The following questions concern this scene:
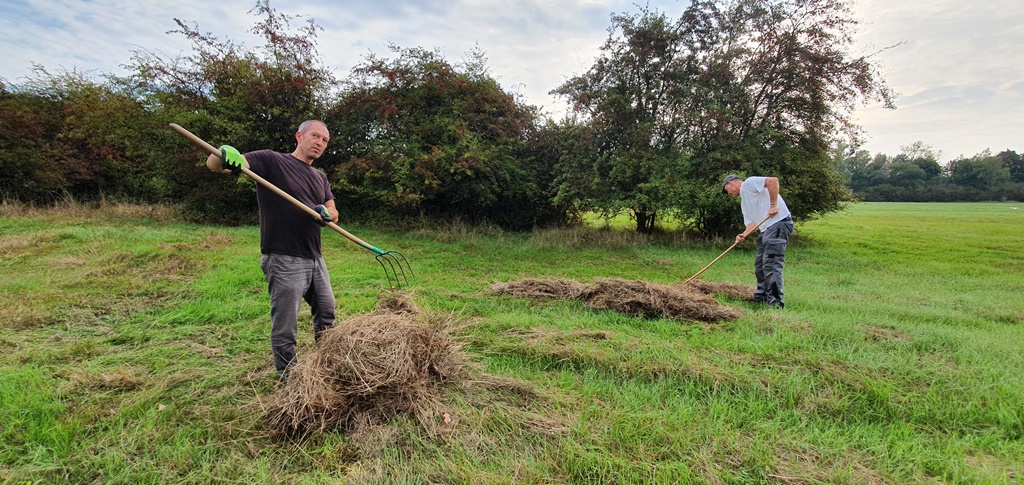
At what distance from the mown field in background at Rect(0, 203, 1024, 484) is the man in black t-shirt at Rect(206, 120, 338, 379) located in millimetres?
500

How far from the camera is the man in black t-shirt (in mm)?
2602

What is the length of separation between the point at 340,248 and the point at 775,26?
38.0ft

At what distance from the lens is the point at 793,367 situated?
122 inches

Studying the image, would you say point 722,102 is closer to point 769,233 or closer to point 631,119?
point 631,119

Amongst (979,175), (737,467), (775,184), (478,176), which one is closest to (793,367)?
(737,467)

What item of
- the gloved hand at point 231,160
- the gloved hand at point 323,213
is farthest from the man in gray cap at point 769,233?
the gloved hand at point 231,160

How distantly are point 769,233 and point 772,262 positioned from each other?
0.38 metres

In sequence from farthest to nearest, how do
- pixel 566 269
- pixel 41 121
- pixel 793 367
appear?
pixel 41 121 → pixel 566 269 → pixel 793 367

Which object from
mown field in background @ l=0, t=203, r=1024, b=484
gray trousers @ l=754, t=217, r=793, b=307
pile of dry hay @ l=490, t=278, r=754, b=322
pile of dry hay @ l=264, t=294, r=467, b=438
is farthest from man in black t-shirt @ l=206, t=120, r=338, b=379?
gray trousers @ l=754, t=217, r=793, b=307

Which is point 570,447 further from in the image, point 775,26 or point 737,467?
point 775,26

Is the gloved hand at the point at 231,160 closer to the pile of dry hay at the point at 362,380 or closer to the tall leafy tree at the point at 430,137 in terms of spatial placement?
the pile of dry hay at the point at 362,380

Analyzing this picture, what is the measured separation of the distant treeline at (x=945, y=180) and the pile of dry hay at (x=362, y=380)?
58.8 meters

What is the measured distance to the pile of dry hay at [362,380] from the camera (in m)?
2.31

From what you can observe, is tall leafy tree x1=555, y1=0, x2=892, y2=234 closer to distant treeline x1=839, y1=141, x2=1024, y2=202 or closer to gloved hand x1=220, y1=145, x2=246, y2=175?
gloved hand x1=220, y1=145, x2=246, y2=175
